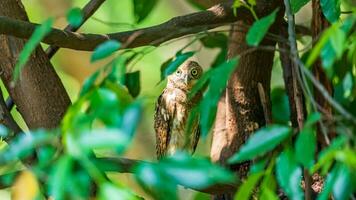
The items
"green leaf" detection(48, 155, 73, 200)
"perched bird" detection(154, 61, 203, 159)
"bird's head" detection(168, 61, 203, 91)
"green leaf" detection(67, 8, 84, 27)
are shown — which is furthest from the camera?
"bird's head" detection(168, 61, 203, 91)

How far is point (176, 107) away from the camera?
2951 mm

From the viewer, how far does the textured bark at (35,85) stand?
80.4 inches

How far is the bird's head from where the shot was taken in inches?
120

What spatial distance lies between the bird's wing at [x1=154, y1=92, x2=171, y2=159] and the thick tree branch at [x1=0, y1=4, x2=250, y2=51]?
3.28 ft

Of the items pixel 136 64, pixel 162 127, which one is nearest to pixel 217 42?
pixel 162 127

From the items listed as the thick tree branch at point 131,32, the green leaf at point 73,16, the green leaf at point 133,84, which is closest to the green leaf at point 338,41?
the green leaf at point 73,16

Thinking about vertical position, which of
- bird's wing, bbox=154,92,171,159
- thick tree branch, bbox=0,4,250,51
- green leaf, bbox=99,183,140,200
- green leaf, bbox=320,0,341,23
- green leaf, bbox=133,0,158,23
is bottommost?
bird's wing, bbox=154,92,171,159

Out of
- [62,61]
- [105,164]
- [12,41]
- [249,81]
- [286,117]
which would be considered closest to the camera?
[105,164]

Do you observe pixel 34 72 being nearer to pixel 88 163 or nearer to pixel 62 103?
pixel 62 103

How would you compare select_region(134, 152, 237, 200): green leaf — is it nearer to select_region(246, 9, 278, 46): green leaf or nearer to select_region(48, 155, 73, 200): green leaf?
select_region(48, 155, 73, 200): green leaf

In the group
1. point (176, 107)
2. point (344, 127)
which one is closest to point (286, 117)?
point (176, 107)

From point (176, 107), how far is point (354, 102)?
30.7 inches

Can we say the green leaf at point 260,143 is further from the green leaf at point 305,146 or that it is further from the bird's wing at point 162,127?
the bird's wing at point 162,127

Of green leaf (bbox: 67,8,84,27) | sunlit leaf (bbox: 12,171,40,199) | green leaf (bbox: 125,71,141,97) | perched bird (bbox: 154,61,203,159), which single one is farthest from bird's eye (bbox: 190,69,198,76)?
sunlit leaf (bbox: 12,171,40,199)
